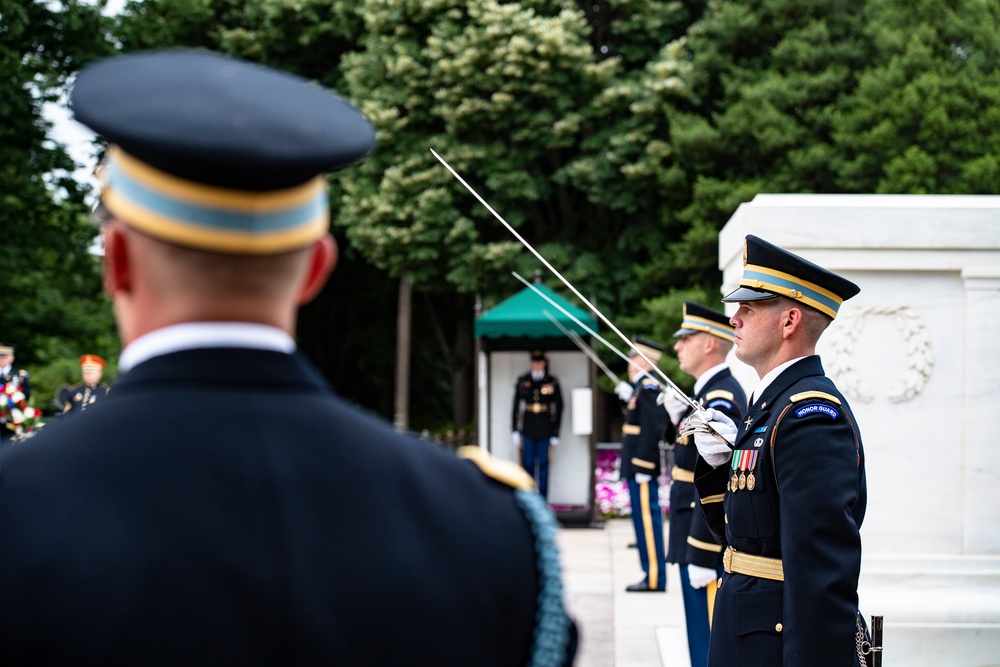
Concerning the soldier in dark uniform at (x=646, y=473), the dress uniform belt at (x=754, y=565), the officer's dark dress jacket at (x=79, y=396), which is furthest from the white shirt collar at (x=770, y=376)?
the officer's dark dress jacket at (x=79, y=396)

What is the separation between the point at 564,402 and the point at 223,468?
12.8 meters

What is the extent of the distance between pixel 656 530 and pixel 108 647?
8117 mm

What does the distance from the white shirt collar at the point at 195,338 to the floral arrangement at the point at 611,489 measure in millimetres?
12243

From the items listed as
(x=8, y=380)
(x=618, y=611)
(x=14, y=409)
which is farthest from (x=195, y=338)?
(x=8, y=380)

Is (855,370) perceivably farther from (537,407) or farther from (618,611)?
(537,407)

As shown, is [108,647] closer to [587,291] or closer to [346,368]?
[587,291]

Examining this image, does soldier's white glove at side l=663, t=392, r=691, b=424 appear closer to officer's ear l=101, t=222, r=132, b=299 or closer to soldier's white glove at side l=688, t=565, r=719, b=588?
soldier's white glove at side l=688, t=565, r=719, b=588

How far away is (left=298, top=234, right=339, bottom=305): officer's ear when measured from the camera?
141 cm

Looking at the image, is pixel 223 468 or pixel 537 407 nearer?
pixel 223 468

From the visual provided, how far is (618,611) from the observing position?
27.5 ft

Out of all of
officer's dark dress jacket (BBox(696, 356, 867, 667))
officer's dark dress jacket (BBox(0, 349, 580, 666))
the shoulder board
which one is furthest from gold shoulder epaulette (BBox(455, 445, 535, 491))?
the shoulder board

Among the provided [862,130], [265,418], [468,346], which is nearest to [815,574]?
[265,418]

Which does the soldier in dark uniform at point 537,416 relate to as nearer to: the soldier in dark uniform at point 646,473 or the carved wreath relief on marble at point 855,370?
the soldier in dark uniform at point 646,473

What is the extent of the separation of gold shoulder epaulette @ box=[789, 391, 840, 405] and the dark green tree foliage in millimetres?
16767
